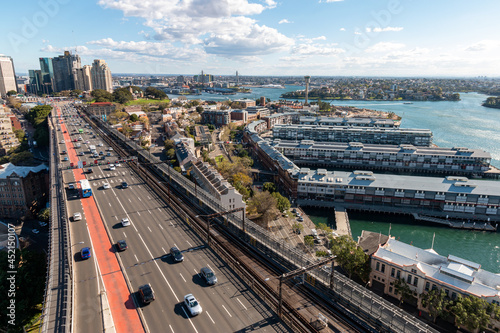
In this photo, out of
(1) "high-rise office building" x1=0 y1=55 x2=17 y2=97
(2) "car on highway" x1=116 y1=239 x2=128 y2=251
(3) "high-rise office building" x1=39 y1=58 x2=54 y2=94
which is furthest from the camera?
(3) "high-rise office building" x1=39 y1=58 x2=54 y2=94

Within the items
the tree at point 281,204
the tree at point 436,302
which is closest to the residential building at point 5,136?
the tree at point 281,204

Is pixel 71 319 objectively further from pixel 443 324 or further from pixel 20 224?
pixel 20 224

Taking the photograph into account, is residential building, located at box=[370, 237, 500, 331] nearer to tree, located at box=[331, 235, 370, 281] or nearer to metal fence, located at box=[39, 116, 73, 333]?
tree, located at box=[331, 235, 370, 281]

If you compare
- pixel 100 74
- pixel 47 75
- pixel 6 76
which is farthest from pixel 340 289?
pixel 47 75

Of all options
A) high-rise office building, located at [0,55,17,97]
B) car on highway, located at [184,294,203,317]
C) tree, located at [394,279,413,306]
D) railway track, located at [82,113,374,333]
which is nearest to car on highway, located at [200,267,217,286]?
car on highway, located at [184,294,203,317]

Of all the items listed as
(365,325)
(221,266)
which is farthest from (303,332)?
(221,266)

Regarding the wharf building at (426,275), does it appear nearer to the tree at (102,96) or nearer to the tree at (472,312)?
the tree at (472,312)
